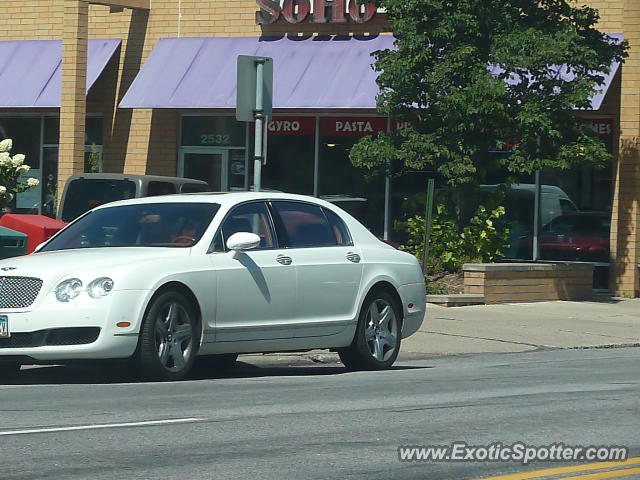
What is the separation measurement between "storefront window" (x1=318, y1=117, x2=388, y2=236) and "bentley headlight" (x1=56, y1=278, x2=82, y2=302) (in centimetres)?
1545

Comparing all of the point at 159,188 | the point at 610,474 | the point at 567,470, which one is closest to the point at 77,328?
the point at 567,470

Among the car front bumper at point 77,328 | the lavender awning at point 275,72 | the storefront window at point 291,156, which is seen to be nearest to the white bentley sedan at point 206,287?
the car front bumper at point 77,328

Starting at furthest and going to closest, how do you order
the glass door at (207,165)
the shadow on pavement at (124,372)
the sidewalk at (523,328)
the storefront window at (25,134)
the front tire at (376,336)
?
the storefront window at (25,134) < the glass door at (207,165) < the sidewalk at (523,328) < the front tire at (376,336) < the shadow on pavement at (124,372)

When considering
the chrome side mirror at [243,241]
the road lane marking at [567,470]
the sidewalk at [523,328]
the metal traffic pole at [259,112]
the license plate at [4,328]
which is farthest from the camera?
the sidewalk at [523,328]

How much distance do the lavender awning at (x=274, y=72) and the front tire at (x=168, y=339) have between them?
1364 centimetres

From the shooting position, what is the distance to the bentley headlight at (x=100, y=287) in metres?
10.7

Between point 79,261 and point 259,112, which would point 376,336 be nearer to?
point 79,261

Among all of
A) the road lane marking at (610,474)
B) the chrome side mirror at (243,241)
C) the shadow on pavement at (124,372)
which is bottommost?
the shadow on pavement at (124,372)

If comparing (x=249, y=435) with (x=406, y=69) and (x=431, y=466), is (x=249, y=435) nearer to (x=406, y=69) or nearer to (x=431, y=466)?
(x=431, y=466)

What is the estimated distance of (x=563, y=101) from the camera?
70.5 ft

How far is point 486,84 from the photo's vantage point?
21250 mm

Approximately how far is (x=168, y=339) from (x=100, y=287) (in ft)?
2.36

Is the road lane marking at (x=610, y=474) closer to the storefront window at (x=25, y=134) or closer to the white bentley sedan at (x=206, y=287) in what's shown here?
the white bentley sedan at (x=206, y=287)

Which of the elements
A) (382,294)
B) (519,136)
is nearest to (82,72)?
(519,136)
